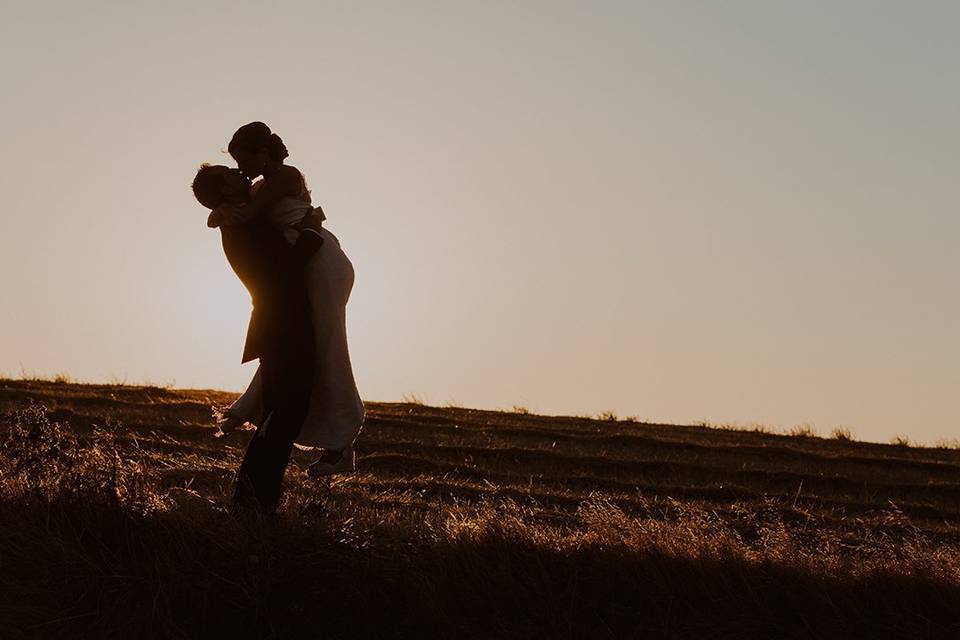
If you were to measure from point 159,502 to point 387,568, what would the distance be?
1.30 m

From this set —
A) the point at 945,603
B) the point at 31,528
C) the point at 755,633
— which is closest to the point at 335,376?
the point at 31,528

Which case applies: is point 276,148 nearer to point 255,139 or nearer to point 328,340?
point 255,139

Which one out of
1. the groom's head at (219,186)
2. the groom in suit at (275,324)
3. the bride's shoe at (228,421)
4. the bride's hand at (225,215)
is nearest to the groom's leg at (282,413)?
the groom in suit at (275,324)

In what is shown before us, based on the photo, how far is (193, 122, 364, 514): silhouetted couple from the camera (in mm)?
6445

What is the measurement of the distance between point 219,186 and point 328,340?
1014mm

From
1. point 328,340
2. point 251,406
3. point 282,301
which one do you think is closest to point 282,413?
point 251,406

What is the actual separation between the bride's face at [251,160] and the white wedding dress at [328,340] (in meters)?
0.22

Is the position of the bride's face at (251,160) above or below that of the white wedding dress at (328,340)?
above

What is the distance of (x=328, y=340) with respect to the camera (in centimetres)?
654

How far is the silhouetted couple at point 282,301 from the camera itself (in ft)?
21.1

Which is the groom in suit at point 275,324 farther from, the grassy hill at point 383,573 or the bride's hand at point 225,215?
the grassy hill at point 383,573

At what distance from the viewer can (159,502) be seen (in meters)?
6.25

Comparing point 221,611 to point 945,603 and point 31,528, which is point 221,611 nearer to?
point 31,528

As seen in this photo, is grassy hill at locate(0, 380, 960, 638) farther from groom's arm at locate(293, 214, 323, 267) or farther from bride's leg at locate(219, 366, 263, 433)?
groom's arm at locate(293, 214, 323, 267)
